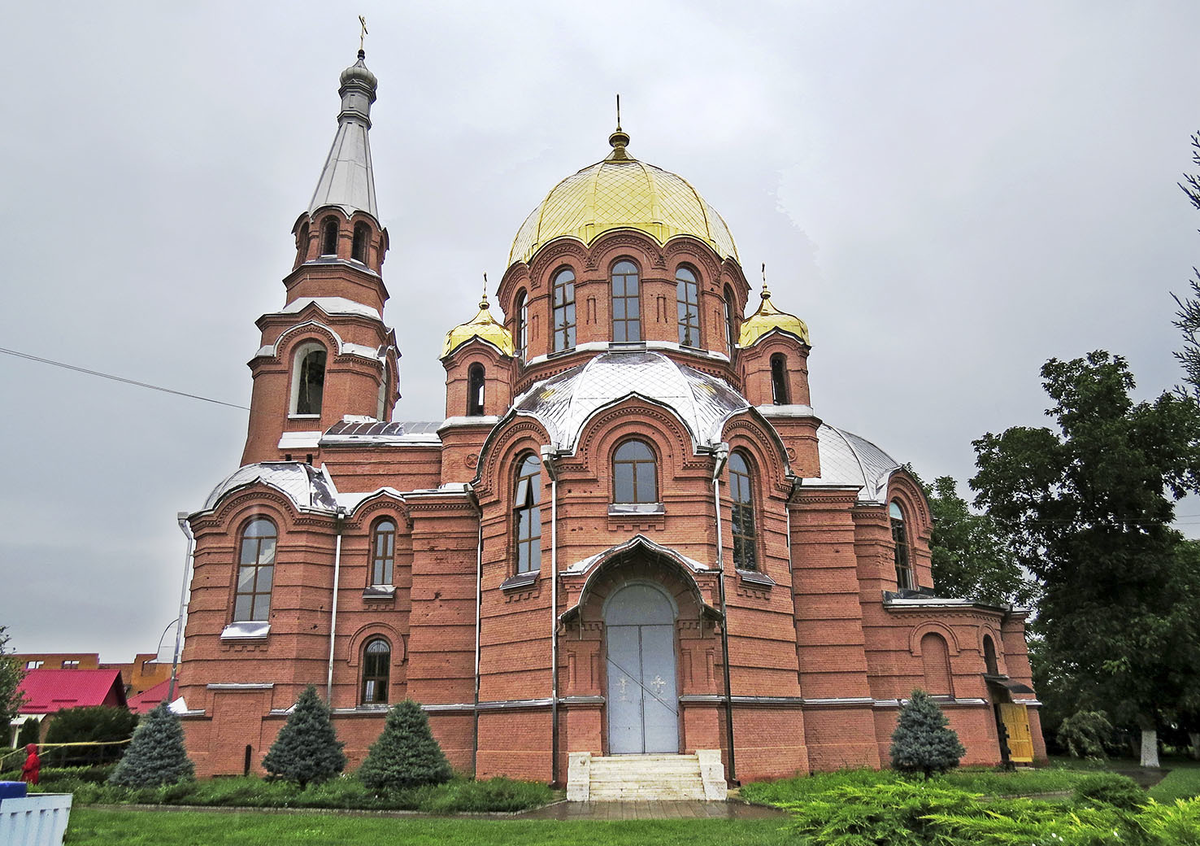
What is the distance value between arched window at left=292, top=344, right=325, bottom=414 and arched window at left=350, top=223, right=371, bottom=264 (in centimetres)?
330

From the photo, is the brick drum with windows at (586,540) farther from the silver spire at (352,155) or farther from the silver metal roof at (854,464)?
the silver spire at (352,155)

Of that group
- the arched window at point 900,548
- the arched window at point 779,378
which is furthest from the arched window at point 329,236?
the arched window at point 900,548

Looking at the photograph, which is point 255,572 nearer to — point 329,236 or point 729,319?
point 329,236

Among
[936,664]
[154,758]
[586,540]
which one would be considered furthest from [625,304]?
[154,758]

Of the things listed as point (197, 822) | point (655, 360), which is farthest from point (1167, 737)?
point (197, 822)

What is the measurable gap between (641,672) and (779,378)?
8.86 metres

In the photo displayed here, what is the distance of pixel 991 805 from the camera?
5164mm

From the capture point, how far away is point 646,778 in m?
13.6

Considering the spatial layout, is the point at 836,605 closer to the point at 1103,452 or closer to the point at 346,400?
the point at 1103,452

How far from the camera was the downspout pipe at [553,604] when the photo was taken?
1450 cm

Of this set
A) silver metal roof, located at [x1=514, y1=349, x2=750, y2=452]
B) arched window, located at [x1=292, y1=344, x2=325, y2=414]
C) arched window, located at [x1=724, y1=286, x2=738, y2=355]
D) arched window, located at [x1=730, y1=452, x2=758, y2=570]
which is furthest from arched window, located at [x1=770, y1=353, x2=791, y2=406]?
arched window, located at [x1=292, y1=344, x2=325, y2=414]

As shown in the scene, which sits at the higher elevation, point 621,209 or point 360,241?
point 360,241

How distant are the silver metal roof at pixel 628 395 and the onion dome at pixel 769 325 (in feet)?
8.83

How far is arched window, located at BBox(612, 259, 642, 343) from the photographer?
2042cm
